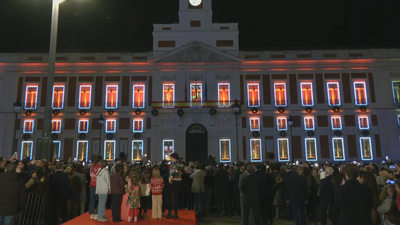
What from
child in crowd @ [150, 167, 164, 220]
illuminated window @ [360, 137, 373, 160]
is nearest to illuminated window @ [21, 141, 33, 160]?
child in crowd @ [150, 167, 164, 220]

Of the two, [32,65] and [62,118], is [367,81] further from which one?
[32,65]

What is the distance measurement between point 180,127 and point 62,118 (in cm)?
1286

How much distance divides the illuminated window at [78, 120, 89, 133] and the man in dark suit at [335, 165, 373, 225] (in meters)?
31.0

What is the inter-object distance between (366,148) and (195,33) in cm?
2222

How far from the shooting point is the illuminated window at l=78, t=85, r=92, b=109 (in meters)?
33.1

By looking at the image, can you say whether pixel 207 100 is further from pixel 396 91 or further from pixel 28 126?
pixel 396 91

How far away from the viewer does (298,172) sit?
30.0 feet

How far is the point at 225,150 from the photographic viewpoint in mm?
31609

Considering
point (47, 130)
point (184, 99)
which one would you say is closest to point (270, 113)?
point (184, 99)

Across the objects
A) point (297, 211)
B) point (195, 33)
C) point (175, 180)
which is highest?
point (195, 33)

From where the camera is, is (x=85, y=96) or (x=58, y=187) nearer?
(x=58, y=187)

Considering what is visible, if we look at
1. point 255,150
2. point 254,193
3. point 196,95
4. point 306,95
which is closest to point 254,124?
point 255,150

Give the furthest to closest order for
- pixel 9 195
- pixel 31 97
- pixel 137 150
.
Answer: pixel 31 97, pixel 137 150, pixel 9 195

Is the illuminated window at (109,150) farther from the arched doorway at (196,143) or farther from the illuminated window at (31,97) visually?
the illuminated window at (31,97)
